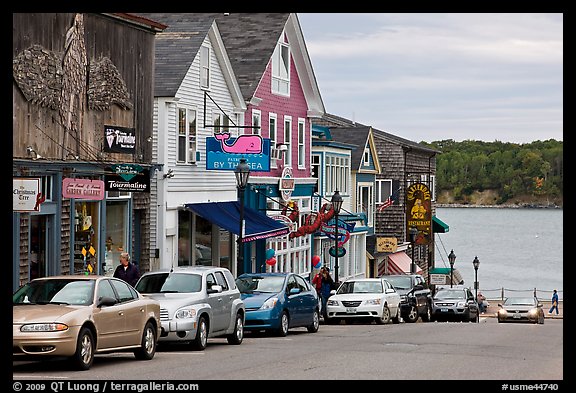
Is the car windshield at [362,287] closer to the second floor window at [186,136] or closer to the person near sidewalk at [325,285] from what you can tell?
the person near sidewalk at [325,285]

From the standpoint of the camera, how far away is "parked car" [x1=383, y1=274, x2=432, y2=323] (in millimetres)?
38500

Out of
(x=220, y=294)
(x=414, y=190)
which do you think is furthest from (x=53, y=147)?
(x=414, y=190)

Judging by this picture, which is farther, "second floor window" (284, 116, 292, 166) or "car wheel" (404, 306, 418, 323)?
"second floor window" (284, 116, 292, 166)

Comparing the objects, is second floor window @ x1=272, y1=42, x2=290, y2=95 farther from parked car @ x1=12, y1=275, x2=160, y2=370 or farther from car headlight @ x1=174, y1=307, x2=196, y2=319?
A: parked car @ x1=12, y1=275, x2=160, y2=370

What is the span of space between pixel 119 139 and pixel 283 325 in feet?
24.3

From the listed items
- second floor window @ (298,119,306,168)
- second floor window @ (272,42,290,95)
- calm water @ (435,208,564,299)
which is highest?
second floor window @ (272,42,290,95)

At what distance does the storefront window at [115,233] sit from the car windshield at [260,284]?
478cm

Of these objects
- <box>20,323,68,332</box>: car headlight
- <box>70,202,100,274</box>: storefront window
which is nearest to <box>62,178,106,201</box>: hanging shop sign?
<box>70,202,100,274</box>: storefront window

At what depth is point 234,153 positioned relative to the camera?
36781 millimetres

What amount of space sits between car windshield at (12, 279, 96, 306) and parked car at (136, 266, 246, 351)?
3206 millimetres

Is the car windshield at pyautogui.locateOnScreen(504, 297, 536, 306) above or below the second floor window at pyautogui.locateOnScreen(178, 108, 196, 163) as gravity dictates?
below

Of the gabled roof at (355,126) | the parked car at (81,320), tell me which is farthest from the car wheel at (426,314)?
the gabled roof at (355,126)

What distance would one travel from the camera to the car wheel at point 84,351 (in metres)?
17.3
